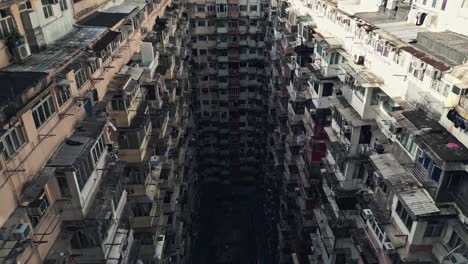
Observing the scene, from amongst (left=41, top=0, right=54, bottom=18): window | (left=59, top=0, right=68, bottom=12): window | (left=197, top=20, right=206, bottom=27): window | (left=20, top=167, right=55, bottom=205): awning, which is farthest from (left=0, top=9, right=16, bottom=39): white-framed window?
(left=197, top=20, right=206, bottom=27): window

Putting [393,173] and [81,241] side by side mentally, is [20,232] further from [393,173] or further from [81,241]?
[393,173]

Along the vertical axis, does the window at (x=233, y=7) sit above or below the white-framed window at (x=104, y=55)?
below

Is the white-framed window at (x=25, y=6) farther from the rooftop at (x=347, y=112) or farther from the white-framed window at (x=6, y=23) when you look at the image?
the rooftop at (x=347, y=112)

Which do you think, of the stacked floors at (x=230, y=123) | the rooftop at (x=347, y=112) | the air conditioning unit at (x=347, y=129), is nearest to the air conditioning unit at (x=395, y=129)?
the rooftop at (x=347, y=112)

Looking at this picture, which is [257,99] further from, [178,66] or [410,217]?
[410,217]

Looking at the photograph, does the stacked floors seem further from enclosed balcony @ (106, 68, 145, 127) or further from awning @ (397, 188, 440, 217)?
awning @ (397, 188, 440, 217)

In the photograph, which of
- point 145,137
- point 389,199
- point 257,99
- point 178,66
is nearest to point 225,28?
point 257,99
